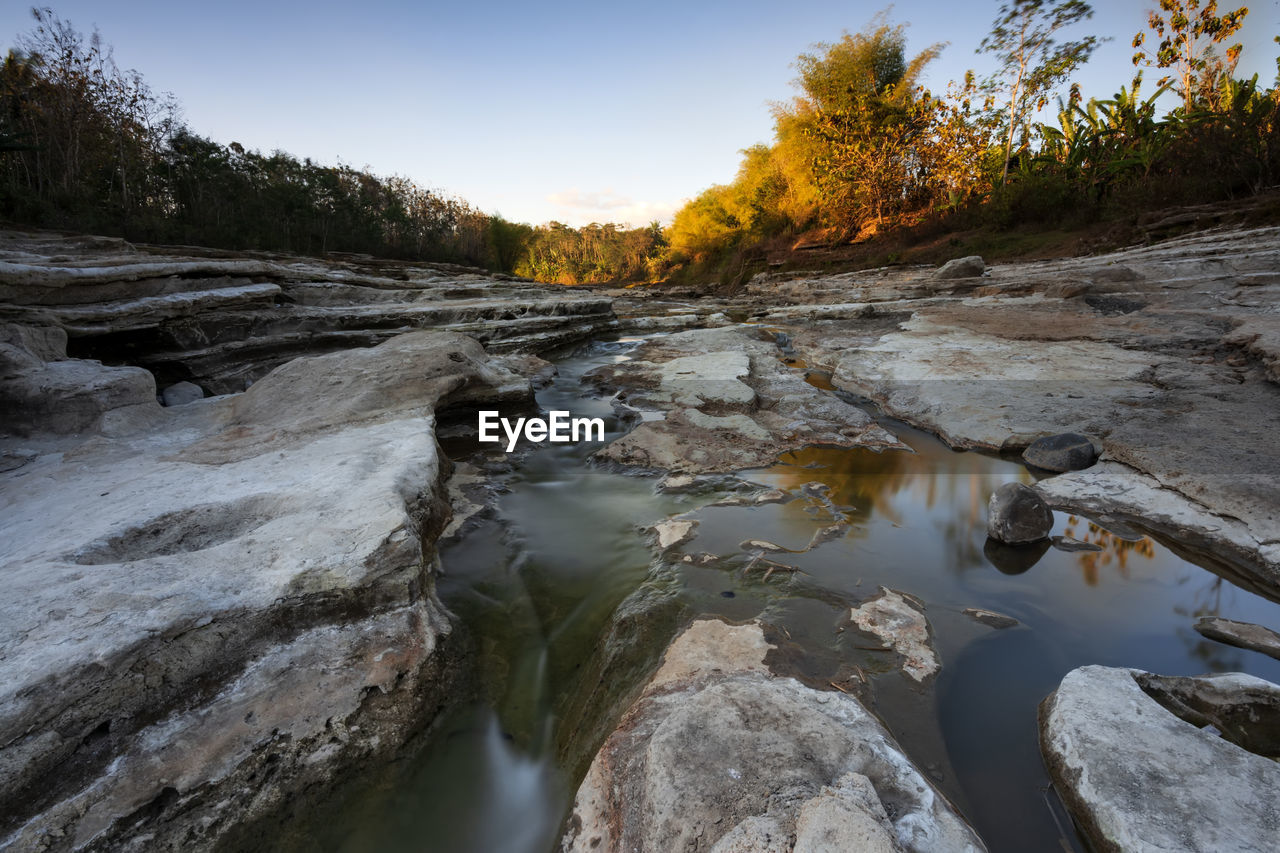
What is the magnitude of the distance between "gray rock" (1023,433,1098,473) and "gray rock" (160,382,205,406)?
228 inches

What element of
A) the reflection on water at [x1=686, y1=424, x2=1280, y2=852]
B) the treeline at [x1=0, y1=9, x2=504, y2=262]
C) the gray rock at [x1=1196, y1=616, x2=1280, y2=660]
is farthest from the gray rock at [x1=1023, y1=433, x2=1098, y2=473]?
the treeline at [x1=0, y1=9, x2=504, y2=262]

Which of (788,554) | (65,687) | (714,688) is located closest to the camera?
(65,687)

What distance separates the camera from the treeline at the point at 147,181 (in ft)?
42.2

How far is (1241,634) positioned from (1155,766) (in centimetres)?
100

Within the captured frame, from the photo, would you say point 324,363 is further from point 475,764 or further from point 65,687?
point 475,764

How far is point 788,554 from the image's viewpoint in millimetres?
2195

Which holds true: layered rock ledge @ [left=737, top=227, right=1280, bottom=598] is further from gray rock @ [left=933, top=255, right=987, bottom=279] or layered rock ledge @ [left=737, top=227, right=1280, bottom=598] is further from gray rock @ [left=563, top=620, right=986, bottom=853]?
gray rock @ [left=563, top=620, right=986, bottom=853]

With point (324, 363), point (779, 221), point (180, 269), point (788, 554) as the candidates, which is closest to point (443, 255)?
point (779, 221)

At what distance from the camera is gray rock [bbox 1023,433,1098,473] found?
278 centimetres

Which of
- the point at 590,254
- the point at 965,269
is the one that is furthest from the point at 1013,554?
the point at 590,254

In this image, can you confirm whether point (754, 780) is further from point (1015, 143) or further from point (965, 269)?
point (1015, 143)

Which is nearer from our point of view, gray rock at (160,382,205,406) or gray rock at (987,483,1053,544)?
gray rock at (987,483,1053,544)

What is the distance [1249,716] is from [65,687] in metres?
2.73

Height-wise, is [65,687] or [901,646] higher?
[65,687]
